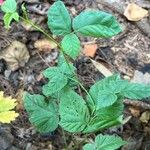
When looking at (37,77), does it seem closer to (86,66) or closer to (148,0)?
(86,66)

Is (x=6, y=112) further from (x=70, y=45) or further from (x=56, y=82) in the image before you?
(x=70, y=45)

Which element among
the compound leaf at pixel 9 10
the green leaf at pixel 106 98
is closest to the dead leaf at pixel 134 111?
the green leaf at pixel 106 98

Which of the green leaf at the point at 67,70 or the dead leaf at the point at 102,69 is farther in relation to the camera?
the dead leaf at the point at 102,69

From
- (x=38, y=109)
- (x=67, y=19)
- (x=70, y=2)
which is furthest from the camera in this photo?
(x=70, y=2)

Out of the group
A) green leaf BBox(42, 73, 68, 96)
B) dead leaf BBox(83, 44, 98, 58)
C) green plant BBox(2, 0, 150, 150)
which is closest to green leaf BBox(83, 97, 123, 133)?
green plant BBox(2, 0, 150, 150)

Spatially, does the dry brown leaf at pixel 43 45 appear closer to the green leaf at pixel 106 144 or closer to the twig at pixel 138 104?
the twig at pixel 138 104

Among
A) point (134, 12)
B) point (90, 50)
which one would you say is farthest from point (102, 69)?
point (134, 12)

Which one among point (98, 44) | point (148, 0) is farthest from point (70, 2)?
point (148, 0)
